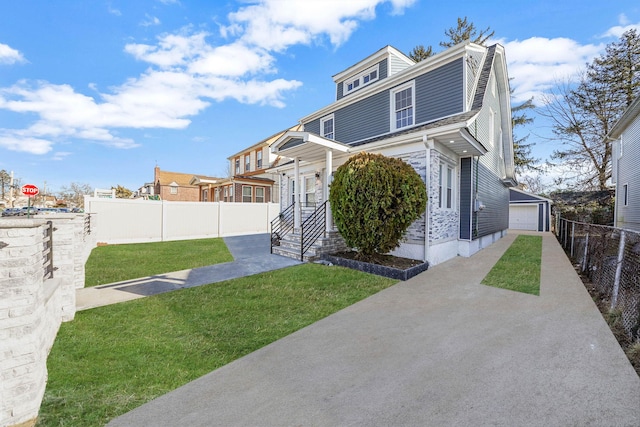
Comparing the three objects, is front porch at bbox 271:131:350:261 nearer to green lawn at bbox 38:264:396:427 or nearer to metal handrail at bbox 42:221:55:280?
green lawn at bbox 38:264:396:427

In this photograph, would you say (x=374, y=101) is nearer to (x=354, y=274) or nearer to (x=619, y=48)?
(x=354, y=274)

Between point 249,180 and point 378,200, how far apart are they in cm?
1627

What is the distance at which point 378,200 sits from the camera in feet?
20.8

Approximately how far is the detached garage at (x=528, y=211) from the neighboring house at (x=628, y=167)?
7.16 meters

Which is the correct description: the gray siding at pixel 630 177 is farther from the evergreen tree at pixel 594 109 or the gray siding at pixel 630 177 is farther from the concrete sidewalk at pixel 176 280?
the concrete sidewalk at pixel 176 280

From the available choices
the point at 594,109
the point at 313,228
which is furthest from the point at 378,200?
the point at 594,109

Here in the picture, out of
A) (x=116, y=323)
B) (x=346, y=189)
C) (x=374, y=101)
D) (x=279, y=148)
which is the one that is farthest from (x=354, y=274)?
(x=374, y=101)

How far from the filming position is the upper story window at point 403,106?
9.57 metres

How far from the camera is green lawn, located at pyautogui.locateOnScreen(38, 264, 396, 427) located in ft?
7.38

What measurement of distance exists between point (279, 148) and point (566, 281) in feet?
28.3

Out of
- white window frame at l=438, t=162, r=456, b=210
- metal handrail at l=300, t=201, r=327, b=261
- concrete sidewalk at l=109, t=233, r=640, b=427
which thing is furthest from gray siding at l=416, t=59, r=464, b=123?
concrete sidewalk at l=109, t=233, r=640, b=427

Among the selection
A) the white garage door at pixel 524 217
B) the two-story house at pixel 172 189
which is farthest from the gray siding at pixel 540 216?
the two-story house at pixel 172 189

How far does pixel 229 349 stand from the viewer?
10.1 feet

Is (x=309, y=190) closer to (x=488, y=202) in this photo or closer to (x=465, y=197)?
(x=465, y=197)
